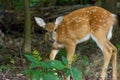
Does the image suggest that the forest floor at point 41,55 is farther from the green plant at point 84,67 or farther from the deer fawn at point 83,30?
the deer fawn at point 83,30

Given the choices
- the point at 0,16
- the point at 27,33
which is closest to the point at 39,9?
the point at 0,16

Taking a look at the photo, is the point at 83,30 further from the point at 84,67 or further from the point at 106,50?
the point at 84,67

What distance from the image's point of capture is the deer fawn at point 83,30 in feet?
25.9

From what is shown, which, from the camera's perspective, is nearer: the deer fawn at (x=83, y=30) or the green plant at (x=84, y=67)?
the green plant at (x=84, y=67)

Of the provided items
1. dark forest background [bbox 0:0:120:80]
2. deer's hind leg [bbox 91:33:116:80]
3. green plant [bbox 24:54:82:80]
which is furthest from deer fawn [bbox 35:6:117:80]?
green plant [bbox 24:54:82:80]

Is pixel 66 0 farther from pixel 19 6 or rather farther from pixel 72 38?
pixel 72 38

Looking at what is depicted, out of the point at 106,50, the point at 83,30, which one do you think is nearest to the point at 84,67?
the point at 106,50

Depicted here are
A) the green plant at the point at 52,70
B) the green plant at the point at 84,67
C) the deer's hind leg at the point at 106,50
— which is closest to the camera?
the green plant at the point at 52,70

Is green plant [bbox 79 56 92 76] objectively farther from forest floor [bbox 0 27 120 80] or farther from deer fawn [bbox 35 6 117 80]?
deer fawn [bbox 35 6 117 80]

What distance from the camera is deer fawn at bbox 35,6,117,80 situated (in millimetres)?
7895

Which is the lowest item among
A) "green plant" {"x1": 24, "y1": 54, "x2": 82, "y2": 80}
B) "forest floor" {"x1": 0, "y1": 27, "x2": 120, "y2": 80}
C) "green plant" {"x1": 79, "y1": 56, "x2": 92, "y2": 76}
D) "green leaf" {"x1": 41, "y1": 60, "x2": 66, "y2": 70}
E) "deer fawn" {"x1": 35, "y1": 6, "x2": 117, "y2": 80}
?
"forest floor" {"x1": 0, "y1": 27, "x2": 120, "y2": 80}

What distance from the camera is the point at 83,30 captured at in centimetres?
817

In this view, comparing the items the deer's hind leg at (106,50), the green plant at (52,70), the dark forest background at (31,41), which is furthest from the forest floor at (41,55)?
the green plant at (52,70)

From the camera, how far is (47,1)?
12.0 metres
